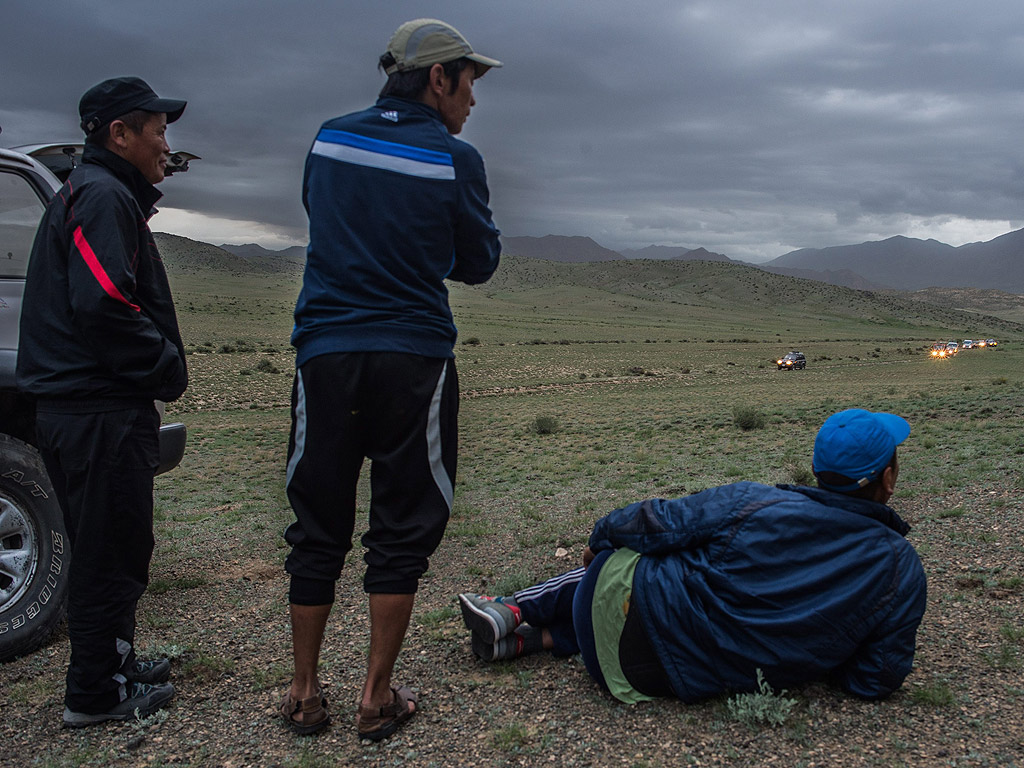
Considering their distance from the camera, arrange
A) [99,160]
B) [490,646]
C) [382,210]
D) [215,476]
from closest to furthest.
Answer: [382,210] → [99,160] → [490,646] → [215,476]

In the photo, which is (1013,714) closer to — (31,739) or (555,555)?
(555,555)

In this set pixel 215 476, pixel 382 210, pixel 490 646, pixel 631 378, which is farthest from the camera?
pixel 631 378

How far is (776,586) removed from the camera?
9.32 ft

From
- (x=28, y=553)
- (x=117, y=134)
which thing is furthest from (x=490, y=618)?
(x=117, y=134)

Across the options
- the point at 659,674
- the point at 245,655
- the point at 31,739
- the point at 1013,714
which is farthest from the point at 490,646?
the point at 1013,714

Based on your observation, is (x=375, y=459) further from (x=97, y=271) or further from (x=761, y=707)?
(x=761, y=707)

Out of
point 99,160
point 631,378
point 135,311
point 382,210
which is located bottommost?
point 631,378

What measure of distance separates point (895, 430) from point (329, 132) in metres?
2.29

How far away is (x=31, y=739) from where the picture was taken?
2949 mm

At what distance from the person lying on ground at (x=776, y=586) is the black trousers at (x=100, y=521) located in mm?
→ 1836

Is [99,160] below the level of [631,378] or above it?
above

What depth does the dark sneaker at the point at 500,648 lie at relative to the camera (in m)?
3.41

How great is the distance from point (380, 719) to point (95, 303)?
5.86 ft

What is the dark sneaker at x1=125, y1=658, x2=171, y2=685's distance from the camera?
319cm
